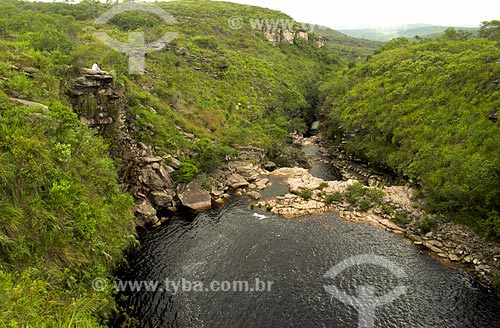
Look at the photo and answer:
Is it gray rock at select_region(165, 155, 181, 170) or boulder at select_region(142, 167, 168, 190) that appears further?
gray rock at select_region(165, 155, 181, 170)

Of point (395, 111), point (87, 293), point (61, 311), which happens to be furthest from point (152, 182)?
point (395, 111)

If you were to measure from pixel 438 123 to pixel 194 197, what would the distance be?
32036 mm

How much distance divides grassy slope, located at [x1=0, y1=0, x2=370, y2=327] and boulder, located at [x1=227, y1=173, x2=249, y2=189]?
2.89 metres

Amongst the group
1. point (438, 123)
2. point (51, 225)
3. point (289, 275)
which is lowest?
point (289, 275)

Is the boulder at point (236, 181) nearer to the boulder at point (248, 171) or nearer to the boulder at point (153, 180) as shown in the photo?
the boulder at point (248, 171)

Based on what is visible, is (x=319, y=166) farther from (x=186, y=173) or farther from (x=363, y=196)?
(x=186, y=173)

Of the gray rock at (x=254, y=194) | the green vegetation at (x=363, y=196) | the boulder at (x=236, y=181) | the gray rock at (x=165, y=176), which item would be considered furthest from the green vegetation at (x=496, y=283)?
the gray rock at (x=165, y=176)

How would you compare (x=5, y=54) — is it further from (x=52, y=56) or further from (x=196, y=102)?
(x=196, y=102)

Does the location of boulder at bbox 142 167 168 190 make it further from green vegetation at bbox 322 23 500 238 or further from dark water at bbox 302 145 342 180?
green vegetation at bbox 322 23 500 238

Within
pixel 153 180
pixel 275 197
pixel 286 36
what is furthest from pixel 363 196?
pixel 286 36

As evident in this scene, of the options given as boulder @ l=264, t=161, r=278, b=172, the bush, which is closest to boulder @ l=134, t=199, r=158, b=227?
the bush

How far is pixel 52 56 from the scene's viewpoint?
31359 mm

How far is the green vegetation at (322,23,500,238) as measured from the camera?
98.1 feet

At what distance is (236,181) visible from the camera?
42.2 metres
